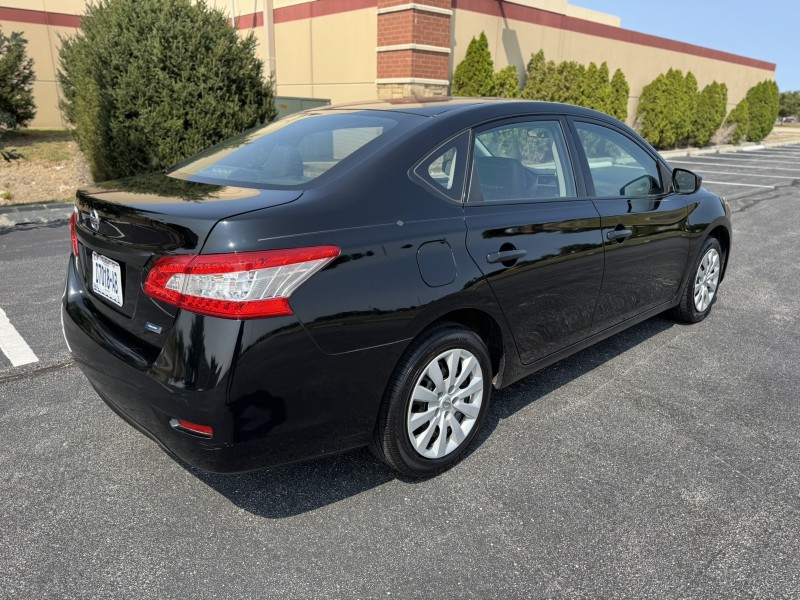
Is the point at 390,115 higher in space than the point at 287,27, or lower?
lower

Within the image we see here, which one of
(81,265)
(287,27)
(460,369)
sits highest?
(287,27)

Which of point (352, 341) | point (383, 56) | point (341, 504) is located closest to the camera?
point (352, 341)

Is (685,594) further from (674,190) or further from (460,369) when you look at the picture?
(674,190)

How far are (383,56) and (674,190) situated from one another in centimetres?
963

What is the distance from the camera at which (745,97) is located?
28062 millimetres

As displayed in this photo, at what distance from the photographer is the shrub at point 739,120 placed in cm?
2639

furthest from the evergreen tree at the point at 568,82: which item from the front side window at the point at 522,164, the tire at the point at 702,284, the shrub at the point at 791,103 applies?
the shrub at the point at 791,103

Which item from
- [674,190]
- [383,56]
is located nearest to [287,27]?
[383,56]

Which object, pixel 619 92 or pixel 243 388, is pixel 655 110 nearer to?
pixel 619 92

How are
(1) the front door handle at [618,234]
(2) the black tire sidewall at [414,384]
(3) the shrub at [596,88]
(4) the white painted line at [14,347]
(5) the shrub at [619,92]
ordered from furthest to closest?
1. (5) the shrub at [619,92]
2. (3) the shrub at [596,88]
3. (4) the white painted line at [14,347]
4. (1) the front door handle at [618,234]
5. (2) the black tire sidewall at [414,384]

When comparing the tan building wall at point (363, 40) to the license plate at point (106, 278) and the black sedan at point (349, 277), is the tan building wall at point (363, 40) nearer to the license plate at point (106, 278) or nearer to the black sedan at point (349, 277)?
the black sedan at point (349, 277)

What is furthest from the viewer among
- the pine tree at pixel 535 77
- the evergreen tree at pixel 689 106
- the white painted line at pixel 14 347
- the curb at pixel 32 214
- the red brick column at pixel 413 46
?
the evergreen tree at pixel 689 106

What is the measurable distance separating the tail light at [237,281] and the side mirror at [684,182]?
312 centimetres

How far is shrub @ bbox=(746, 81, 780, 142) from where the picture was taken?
27625 millimetres
